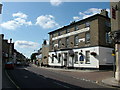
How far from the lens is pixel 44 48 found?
60.1m

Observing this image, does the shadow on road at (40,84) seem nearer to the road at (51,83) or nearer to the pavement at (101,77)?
the road at (51,83)

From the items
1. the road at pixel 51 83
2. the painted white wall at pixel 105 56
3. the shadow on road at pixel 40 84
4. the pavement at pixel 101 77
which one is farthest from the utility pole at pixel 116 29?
Result: the painted white wall at pixel 105 56

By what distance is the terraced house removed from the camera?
3095 cm

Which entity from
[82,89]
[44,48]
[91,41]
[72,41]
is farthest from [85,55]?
[44,48]

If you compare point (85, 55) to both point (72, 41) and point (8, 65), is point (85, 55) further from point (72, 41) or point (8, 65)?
point (8, 65)

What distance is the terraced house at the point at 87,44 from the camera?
31.0 m

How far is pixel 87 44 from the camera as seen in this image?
33.2 m

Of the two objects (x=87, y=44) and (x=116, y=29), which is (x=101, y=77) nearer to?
(x=116, y=29)

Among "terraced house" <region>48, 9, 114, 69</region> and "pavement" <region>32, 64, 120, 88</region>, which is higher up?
"terraced house" <region>48, 9, 114, 69</region>

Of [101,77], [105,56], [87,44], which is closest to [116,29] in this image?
[101,77]

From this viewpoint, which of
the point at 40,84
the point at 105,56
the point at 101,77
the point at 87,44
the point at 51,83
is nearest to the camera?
the point at 40,84

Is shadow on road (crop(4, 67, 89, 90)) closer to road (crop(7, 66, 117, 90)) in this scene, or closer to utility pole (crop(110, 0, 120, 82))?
road (crop(7, 66, 117, 90))

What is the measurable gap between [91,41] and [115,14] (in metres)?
14.3

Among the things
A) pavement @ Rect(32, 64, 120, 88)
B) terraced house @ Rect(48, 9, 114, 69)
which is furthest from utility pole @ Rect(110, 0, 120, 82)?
terraced house @ Rect(48, 9, 114, 69)
